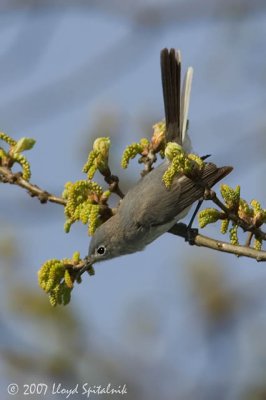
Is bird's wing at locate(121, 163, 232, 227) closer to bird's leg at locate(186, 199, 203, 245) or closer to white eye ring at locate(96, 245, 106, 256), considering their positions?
bird's leg at locate(186, 199, 203, 245)

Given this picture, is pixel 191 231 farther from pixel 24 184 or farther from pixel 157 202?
pixel 24 184

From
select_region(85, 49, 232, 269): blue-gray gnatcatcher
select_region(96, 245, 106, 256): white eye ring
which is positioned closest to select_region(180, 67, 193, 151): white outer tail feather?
select_region(85, 49, 232, 269): blue-gray gnatcatcher

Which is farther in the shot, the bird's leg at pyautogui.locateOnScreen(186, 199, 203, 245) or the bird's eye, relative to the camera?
the bird's eye

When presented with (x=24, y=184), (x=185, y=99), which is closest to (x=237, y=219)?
(x=24, y=184)

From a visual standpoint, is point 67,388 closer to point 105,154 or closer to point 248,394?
point 248,394

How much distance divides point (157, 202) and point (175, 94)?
0.90m

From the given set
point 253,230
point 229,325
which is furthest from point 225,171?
point 229,325

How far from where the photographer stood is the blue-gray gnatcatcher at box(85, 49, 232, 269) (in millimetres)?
4578

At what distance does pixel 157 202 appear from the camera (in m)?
4.83

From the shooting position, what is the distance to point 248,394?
4.78m

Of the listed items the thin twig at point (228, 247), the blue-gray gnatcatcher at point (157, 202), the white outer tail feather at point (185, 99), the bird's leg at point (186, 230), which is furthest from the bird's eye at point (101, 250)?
the white outer tail feather at point (185, 99)

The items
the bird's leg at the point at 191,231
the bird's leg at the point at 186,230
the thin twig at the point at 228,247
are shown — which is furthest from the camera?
the bird's leg at the point at 186,230

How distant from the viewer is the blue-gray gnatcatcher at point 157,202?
458cm

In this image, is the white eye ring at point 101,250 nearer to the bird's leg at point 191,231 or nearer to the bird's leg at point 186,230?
the bird's leg at point 186,230
